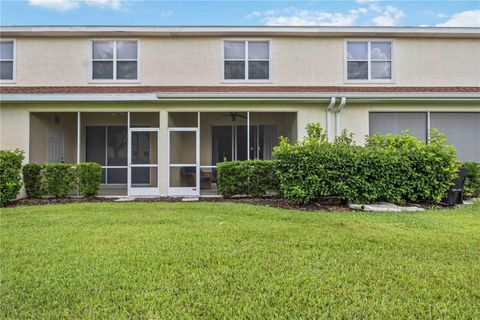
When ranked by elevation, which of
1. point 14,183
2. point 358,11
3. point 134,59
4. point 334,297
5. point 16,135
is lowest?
point 334,297

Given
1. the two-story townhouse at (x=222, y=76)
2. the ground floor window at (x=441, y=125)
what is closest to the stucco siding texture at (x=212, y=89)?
the two-story townhouse at (x=222, y=76)

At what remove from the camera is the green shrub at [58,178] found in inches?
387

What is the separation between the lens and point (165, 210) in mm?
7414

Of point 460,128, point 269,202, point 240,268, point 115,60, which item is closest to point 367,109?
point 460,128

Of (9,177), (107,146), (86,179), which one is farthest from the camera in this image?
(107,146)

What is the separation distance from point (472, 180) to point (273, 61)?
7.50 metres

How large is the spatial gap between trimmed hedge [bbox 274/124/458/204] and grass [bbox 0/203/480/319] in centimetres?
186

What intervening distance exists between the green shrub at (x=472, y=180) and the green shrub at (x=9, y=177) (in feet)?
42.4

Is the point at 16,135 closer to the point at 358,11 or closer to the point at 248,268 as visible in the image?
the point at 248,268

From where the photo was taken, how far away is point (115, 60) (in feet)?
39.0

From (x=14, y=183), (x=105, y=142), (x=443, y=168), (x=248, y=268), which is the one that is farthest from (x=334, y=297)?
(x=105, y=142)

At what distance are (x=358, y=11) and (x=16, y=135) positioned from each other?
13.9 meters

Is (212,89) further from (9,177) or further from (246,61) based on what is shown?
(9,177)

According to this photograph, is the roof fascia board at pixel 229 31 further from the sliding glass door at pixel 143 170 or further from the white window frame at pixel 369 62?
the sliding glass door at pixel 143 170
